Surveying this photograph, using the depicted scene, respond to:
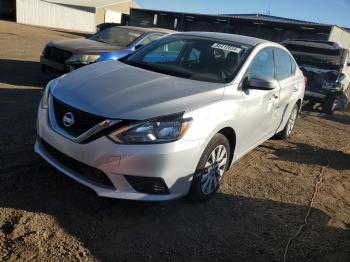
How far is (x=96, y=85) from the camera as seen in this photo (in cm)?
395

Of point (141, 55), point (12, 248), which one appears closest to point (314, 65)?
point (141, 55)

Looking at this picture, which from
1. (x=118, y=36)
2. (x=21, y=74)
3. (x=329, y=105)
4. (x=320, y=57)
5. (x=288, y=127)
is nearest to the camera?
(x=288, y=127)

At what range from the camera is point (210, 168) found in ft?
13.4

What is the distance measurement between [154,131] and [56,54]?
5.90 metres

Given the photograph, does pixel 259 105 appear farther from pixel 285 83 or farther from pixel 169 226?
pixel 169 226

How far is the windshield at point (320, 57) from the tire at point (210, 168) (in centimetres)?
787

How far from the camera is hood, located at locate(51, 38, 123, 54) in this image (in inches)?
331

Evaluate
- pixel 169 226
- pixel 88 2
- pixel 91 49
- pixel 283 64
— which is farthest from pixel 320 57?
pixel 88 2

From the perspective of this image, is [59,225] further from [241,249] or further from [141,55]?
[141,55]

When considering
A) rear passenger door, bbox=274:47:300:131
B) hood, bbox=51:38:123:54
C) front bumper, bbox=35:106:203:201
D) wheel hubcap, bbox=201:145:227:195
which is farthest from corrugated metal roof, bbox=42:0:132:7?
front bumper, bbox=35:106:203:201

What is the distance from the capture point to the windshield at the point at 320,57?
1111cm

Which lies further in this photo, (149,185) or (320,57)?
(320,57)

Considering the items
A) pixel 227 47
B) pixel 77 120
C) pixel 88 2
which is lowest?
pixel 88 2

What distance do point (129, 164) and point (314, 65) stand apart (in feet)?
30.2
